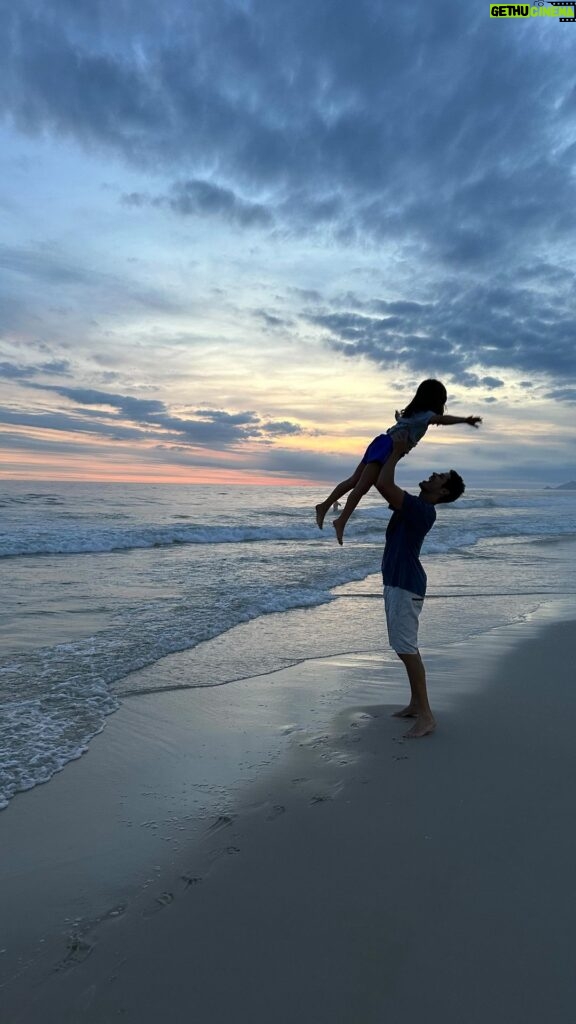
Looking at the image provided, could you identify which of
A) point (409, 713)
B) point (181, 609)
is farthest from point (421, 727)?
point (181, 609)

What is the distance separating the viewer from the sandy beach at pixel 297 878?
194 centimetres

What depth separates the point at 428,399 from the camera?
421 cm

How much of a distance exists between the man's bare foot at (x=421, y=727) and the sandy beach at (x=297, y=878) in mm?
75

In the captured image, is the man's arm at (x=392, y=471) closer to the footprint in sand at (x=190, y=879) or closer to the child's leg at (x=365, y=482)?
the child's leg at (x=365, y=482)

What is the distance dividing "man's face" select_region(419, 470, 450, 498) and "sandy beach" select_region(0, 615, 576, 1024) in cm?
168

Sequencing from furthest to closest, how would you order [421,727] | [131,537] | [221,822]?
1. [131,537]
2. [421,727]
3. [221,822]

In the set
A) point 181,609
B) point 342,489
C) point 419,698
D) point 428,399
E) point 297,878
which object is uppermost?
point 428,399

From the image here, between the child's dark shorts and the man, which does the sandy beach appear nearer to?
the man

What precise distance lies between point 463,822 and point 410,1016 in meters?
1.21

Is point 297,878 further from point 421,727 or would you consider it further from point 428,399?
point 428,399

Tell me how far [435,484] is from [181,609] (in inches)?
202

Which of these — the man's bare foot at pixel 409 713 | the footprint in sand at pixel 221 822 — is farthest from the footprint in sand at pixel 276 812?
the man's bare foot at pixel 409 713

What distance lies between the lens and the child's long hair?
4.21m

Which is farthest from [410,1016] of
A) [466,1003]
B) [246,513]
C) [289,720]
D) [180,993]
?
[246,513]
